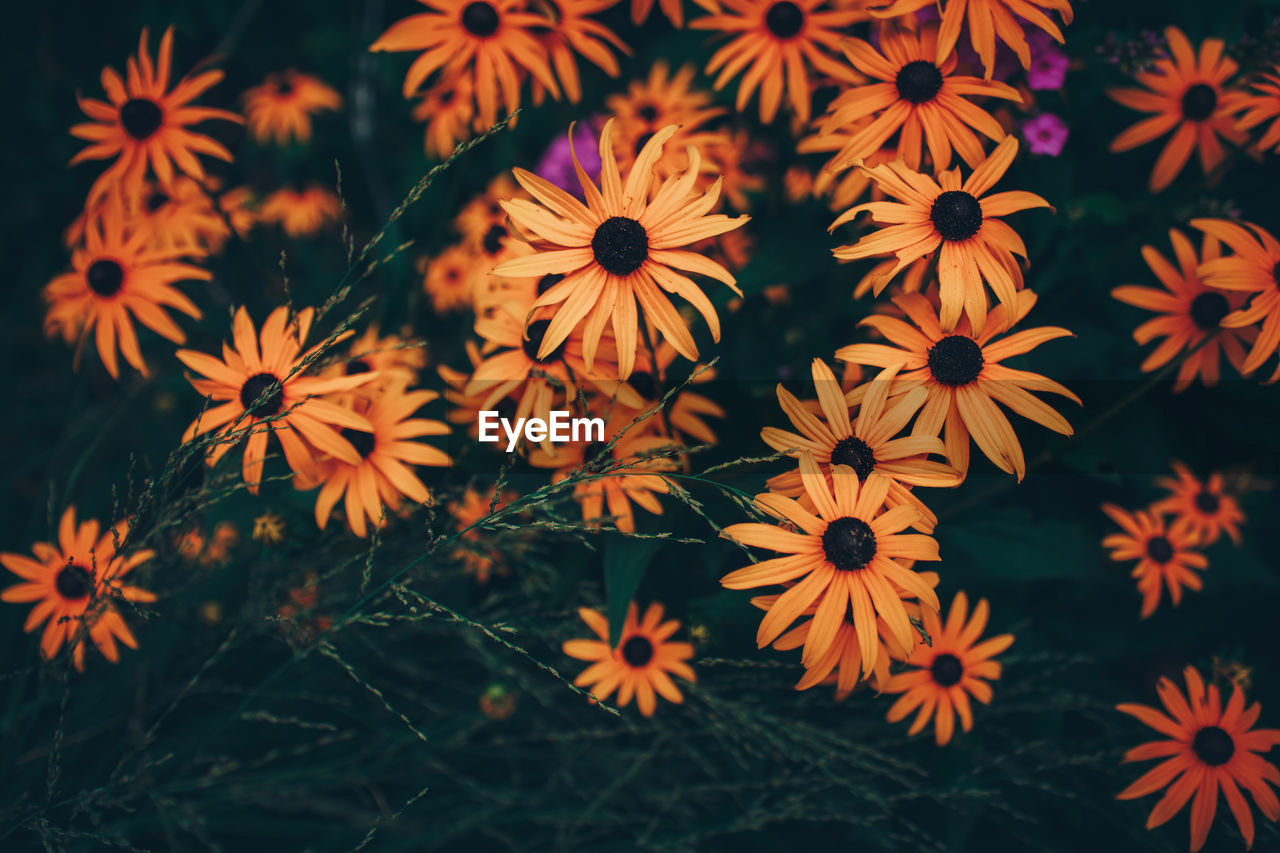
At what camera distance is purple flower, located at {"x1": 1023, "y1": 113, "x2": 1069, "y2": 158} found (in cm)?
144

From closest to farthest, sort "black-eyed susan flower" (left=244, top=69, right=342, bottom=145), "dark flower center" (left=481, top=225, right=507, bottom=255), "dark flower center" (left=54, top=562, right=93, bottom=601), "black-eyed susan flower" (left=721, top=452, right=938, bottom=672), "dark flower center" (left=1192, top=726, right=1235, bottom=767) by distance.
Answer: "black-eyed susan flower" (left=721, top=452, right=938, bottom=672)
"dark flower center" (left=1192, top=726, right=1235, bottom=767)
"dark flower center" (left=54, top=562, right=93, bottom=601)
"dark flower center" (left=481, top=225, right=507, bottom=255)
"black-eyed susan flower" (left=244, top=69, right=342, bottom=145)

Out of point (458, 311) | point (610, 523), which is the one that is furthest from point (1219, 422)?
point (458, 311)

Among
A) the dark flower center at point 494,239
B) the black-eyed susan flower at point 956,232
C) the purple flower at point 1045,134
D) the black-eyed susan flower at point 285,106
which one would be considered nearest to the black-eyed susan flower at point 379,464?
the dark flower center at point 494,239

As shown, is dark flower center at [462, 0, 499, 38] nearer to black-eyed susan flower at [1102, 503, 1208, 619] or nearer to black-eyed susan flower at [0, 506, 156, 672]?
black-eyed susan flower at [0, 506, 156, 672]

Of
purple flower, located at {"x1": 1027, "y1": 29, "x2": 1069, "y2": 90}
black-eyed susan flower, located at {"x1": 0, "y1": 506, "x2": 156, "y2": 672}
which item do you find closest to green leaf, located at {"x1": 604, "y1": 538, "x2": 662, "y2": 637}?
black-eyed susan flower, located at {"x1": 0, "y1": 506, "x2": 156, "y2": 672}

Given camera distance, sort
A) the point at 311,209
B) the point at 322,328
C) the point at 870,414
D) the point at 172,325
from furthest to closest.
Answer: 1. the point at 311,209
2. the point at 322,328
3. the point at 172,325
4. the point at 870,414

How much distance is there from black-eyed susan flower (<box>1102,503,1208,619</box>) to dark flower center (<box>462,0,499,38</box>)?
1789 millimetres

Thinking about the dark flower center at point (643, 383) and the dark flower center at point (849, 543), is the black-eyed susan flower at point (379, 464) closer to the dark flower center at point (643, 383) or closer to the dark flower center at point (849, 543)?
the dark flower center at point (643, 383)

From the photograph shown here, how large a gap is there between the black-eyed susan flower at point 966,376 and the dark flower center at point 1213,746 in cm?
78

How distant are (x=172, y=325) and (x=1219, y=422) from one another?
7.17 feet

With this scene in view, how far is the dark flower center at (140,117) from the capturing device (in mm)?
1629

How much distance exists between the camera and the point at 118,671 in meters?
1.78

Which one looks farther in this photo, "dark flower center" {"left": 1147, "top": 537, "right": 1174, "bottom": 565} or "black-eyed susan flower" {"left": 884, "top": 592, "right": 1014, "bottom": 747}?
"dark flower center" {"left": 1147, "top": 537, "right": 1174, "bottom": 565}

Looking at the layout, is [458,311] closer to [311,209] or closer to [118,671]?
[311,209]
